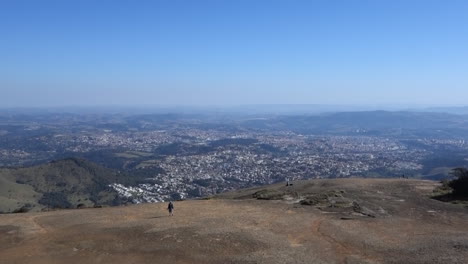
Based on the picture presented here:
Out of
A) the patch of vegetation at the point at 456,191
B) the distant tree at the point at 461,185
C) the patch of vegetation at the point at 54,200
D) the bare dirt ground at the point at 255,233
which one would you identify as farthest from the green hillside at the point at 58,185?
the distant tree at the point at 461,185

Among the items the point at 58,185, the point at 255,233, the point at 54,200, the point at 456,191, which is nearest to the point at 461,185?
the point at 456,191

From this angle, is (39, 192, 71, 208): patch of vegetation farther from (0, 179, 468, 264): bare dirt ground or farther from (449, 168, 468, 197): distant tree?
(449, 168, 468, 197): distant tree

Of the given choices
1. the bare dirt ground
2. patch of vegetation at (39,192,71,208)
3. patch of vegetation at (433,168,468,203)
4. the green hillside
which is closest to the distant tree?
patch of vegetation at (433,168,468,203)

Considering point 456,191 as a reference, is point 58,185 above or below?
below

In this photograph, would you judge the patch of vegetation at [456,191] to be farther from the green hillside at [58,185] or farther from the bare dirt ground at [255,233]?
the green hillside at [58,185]

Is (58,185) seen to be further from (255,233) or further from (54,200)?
(255,233)
